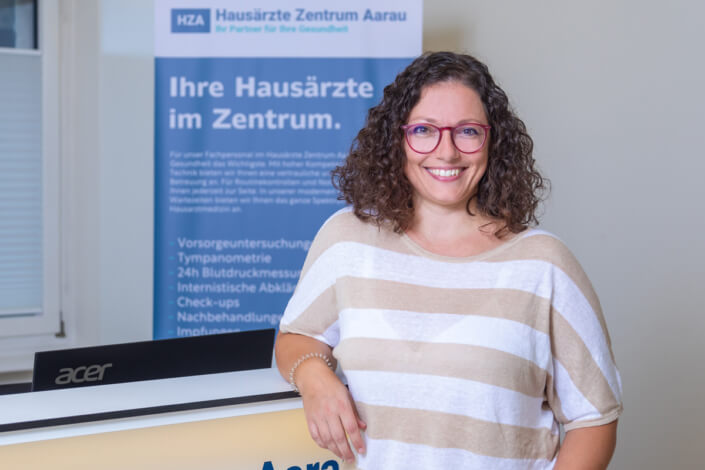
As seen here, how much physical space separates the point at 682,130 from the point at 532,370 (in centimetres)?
125

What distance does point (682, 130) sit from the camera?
2.07 metres

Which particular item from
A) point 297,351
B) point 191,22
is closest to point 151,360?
point 297,351

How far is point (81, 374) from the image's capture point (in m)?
1.30

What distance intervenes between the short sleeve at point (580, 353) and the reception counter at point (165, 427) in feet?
1.56

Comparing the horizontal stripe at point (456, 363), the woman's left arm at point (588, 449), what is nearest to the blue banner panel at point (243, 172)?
the horizontal stripe at point (456, 363)

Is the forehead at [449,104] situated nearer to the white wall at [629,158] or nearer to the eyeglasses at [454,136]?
the eyeglasses at [454,136]

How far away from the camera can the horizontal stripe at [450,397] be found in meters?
1.14

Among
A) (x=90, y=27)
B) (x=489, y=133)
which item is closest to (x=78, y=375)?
(x=489, y=133)

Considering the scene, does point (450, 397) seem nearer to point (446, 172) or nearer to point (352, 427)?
point (352, 427)

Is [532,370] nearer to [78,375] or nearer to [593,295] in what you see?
[593,295]

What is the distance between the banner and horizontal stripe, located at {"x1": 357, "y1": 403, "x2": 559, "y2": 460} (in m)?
1.71

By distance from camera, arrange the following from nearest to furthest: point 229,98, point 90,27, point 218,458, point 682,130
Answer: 1. point 218,458
2. point 682,130
3. point 229,98
4. point 90,27

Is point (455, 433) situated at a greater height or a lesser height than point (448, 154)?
lesser

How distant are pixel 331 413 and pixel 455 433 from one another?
8.2 inches
